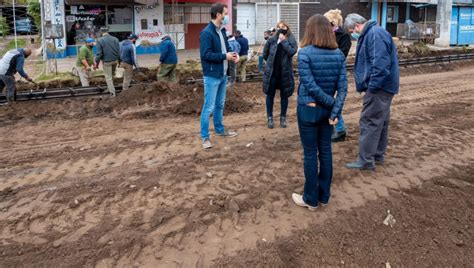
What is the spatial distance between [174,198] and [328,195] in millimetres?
1601

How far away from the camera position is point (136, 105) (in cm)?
1036

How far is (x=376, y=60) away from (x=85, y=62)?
30.2 feet

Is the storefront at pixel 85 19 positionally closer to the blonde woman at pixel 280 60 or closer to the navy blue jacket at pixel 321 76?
the blonde woman at pixel 280 60

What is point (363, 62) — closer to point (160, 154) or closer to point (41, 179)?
point (160, 154)

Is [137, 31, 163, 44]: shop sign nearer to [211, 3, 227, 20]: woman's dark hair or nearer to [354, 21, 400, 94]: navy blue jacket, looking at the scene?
[211, 3, 227, 20]: woman's dark hair

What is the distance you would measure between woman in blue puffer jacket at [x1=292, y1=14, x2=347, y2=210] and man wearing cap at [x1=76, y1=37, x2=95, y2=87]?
30.5ft

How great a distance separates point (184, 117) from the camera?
9.38 meters

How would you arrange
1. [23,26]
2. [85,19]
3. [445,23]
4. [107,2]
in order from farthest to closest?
1. [23,26]
2. [445,23]
3. [85,19]
4. [107,2]

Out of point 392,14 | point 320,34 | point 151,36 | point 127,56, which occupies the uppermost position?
point 392,14

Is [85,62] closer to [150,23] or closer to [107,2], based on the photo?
[107,2]

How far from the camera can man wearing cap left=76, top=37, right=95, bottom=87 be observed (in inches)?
485

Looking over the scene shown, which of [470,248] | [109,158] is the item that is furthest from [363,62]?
[109,158]

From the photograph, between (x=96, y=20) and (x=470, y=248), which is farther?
(x=96, y=20)

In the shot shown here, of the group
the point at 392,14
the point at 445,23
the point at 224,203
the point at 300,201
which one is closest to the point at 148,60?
the point at 224,203
